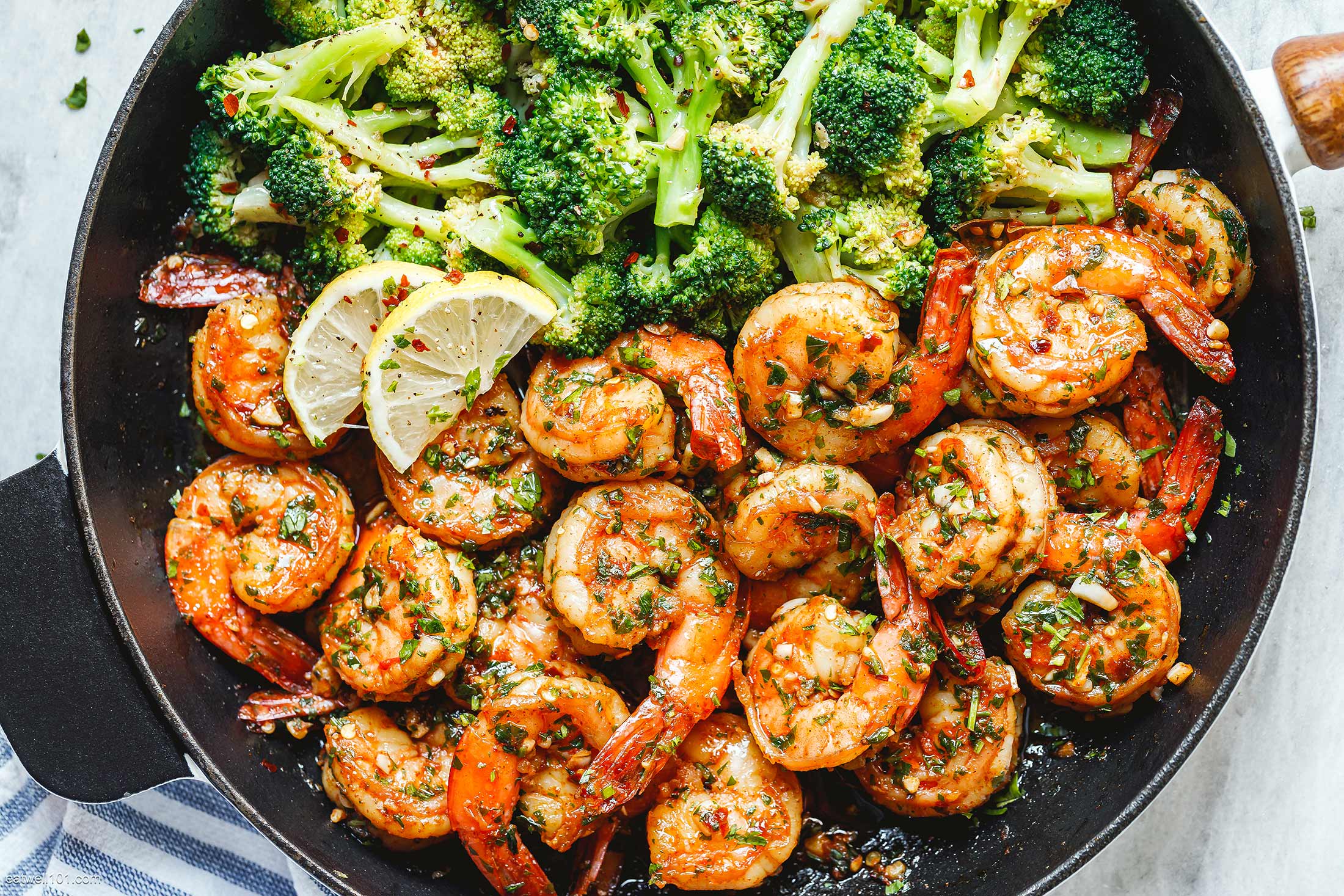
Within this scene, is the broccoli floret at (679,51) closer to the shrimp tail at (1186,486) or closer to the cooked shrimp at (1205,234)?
the cooked shrimp at (1205,234)

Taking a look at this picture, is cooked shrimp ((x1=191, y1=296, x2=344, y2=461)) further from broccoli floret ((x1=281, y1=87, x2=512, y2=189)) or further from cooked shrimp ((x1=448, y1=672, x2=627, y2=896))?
cooked shrimp ((x1=448, y1=672, x2=627, y2=896))

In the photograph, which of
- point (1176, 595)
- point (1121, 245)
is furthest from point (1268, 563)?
point (1121, 245)

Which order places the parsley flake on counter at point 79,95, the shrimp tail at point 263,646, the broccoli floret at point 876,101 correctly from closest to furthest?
the broccoli floret at point 876,101 → the shrimp tail at point 263,646 → the parsley flake on counter at point 79,95

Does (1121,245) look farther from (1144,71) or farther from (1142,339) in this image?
(1144,71)

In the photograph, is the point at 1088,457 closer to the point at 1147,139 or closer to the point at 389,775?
the point at 1147,139

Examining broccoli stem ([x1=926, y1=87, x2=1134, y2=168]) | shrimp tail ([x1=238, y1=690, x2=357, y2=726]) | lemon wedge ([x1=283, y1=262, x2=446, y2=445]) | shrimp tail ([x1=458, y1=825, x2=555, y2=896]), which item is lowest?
shrimp tail ([x1=458, y1=825, x2=555, y2=896])

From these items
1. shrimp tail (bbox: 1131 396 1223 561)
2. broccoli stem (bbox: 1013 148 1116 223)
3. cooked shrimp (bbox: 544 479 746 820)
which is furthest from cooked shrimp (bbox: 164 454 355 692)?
shrimp tail (bbox: 1131 396 1223 561)

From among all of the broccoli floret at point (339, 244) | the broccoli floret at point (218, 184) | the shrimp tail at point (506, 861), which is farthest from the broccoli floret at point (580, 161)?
the shrimp tail at point (506, 861)

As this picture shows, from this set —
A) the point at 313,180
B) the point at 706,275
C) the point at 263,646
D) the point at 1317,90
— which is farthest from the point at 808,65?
the point at 263,646
